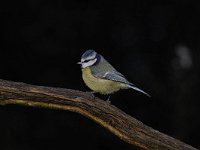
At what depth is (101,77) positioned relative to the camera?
3.85 meters

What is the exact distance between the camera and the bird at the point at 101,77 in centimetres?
381

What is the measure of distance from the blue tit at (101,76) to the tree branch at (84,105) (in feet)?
1.28

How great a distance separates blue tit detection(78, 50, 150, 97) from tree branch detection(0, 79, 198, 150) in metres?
0.39

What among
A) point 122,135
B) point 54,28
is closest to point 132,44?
point 54,28

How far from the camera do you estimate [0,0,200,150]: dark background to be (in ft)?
18.0

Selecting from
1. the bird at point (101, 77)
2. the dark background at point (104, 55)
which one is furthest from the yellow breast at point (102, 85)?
the dark background at point (104, 55)

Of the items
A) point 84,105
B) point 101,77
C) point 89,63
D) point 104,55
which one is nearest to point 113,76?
point 101,77

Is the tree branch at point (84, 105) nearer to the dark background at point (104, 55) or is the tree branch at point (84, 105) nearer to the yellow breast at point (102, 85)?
the yellow breast at point (102, 85)

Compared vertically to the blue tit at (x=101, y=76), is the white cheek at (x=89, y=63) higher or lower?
higher

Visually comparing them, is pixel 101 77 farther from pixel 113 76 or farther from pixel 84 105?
pixel 84 105

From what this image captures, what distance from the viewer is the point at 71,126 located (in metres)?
5.67

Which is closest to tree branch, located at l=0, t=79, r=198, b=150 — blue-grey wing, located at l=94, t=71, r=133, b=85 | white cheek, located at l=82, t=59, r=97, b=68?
blue-grey wing, located at l=94, t=71, r=133, b=85

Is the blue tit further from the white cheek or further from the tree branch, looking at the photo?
the tree branch

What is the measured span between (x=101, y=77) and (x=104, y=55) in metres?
1.71
